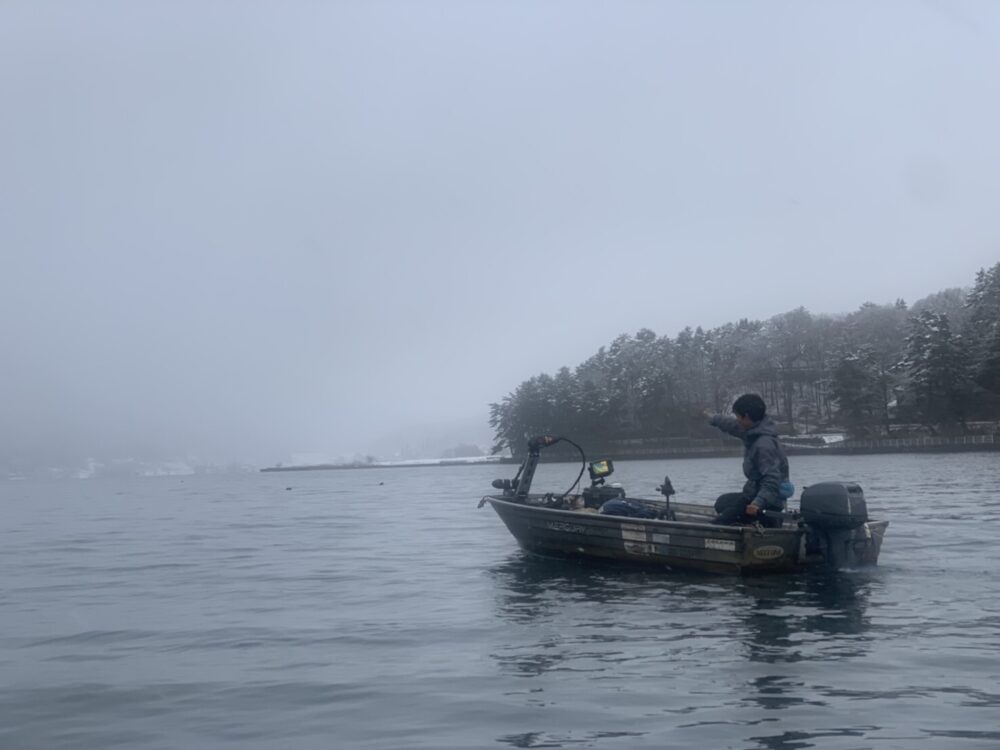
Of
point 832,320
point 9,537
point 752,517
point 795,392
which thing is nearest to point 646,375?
point 795,392

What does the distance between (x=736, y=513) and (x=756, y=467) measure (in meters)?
0.82

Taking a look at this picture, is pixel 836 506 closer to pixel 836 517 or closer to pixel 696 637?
pixel 836 517

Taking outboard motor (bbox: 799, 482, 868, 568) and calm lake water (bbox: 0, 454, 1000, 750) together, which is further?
outboard motor (bbox: 799, 482, 868, 568)

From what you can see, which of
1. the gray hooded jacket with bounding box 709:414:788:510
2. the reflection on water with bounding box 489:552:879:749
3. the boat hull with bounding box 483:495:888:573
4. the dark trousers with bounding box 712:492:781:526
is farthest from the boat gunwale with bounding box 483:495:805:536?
the reflection on water with bounding box 489:552:879:749

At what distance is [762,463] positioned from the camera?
45.1 ft

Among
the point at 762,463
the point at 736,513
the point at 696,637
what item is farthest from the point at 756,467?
the point at 696,637

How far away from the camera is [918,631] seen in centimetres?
1030

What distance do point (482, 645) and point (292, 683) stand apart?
227 cm

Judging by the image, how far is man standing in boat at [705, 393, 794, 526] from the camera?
45.1ft

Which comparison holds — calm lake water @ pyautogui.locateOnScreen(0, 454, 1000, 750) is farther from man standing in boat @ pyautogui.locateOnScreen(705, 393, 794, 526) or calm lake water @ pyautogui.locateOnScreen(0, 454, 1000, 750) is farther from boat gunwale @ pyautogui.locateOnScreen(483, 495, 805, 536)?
man standing in boat @ pyautogui.locateOnScreen(705, 393, 794, 526)

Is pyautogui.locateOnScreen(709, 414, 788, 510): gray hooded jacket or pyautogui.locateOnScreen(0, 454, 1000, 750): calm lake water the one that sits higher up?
pyautogui.locateOnScreen(709, 414, 788, 510): gray hooded jacket

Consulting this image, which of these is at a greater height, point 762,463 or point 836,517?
point 762,463

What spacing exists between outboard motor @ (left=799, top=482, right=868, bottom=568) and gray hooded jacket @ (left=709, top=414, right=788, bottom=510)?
1.48 feet

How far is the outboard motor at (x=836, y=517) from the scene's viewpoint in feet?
43.5
